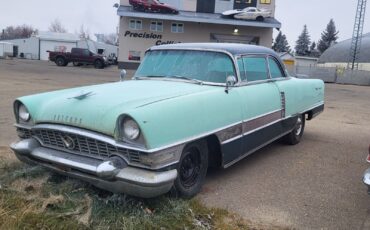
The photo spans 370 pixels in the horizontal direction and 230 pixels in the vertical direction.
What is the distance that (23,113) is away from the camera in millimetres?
4570

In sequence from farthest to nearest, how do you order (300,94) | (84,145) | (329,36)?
(329,36) → (300,94) → (84,145)

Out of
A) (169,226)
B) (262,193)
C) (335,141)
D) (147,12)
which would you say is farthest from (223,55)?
(147,12)

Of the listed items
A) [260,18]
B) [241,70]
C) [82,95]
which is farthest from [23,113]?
[260,18]

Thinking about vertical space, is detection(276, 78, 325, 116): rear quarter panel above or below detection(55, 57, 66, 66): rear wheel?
above

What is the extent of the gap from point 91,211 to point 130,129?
794 millimetres

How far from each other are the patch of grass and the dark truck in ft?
111

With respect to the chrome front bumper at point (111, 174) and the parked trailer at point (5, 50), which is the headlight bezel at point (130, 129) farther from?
the parked trailer at point (5, 50)

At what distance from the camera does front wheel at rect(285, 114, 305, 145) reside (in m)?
7.13

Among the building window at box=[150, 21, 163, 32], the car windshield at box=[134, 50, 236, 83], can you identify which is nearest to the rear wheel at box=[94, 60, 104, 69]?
the building window at box=[150, 21, 163, 32]

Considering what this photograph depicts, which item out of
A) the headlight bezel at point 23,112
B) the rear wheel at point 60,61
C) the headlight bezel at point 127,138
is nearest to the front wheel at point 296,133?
the headlight bezel at point 127,138

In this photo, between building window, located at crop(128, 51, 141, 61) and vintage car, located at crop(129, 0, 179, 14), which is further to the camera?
building window, located at crop(128, 51, 141, 61)

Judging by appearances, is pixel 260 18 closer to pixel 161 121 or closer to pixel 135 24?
pixel 135 24

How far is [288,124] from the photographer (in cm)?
655

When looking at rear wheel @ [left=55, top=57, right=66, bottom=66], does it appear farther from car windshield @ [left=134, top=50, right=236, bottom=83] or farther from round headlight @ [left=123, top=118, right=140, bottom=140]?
round headlight @ [left=123, top=118, right=140, bottom=140]
